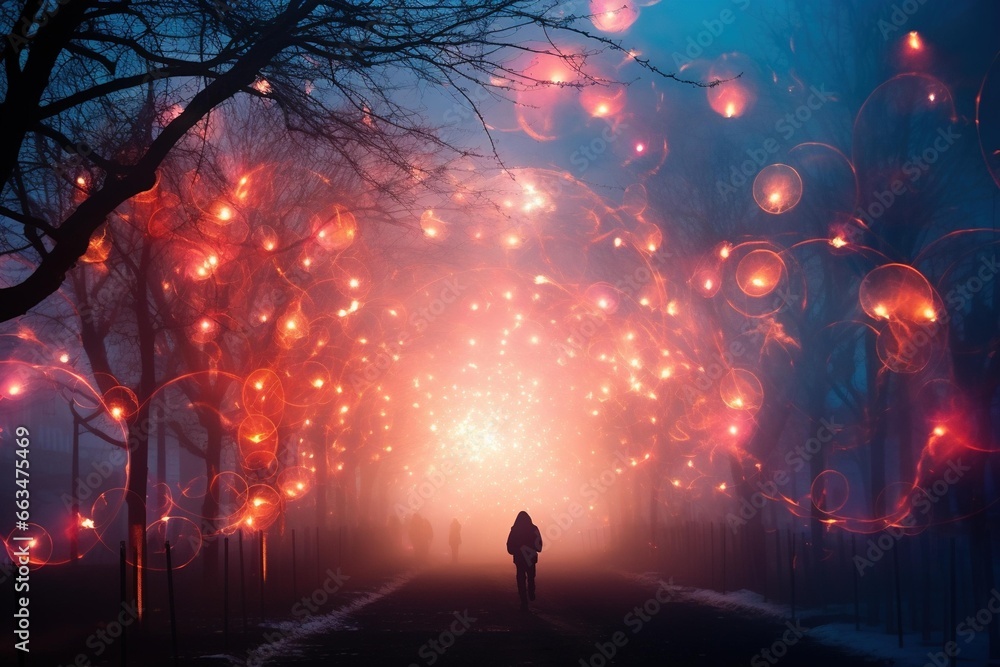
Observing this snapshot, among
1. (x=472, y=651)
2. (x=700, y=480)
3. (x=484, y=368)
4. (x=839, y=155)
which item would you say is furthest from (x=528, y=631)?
(x=700, y=480)

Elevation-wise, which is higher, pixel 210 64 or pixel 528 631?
pixel 210 64

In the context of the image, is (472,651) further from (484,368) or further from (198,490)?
(484,368)

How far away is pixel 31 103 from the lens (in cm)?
716

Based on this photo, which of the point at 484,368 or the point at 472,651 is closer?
the point at 472,651

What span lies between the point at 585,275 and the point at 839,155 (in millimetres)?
12400
